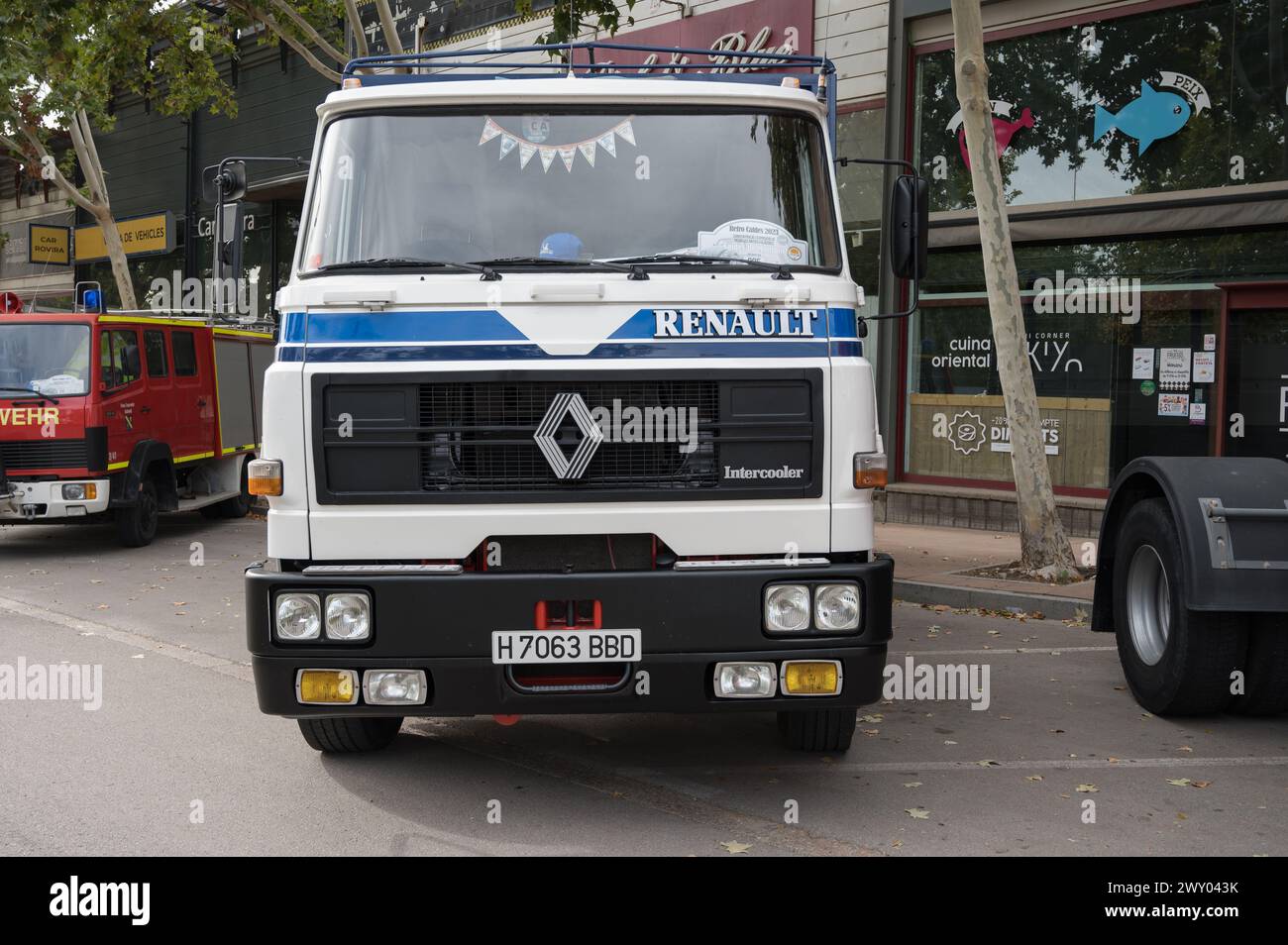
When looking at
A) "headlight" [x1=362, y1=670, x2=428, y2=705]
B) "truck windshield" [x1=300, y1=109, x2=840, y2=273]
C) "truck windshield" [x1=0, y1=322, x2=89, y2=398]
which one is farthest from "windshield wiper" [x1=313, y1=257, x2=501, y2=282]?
"truck windshield" [x1=0, y1=322, x2=89, y2=398]

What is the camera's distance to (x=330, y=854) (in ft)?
14.9

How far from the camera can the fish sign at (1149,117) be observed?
12.3m

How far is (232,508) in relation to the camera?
52.9 ft

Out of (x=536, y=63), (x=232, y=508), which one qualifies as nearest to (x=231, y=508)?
(x=232, y=508)

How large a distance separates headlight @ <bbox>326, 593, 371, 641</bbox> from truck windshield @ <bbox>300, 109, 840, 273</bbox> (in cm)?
127

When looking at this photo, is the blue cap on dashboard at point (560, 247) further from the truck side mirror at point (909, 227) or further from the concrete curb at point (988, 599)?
the concrete curb at point (988, 599)

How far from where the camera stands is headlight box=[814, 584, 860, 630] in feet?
15.3

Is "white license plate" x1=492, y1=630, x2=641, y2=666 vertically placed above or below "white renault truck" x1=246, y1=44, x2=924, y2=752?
→ below

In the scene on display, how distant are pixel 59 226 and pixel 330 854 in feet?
99.5

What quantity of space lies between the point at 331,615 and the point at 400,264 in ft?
4.35

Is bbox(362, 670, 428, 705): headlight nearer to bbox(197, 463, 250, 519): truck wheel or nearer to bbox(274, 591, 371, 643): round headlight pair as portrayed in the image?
bbox(274, 591, 371, 643): round headlight pair

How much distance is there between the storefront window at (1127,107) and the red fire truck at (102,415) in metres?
8.12

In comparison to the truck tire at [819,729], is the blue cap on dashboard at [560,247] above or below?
above

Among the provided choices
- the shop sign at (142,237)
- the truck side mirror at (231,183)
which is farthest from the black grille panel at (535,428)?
the shop sign at (142,237)
